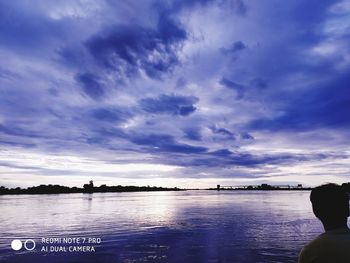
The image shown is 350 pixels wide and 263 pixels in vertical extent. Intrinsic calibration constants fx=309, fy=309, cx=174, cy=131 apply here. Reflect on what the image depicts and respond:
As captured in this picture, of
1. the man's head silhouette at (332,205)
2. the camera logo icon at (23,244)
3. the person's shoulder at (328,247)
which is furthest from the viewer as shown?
the camera logo icon at (23,244)

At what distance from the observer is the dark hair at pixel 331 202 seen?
3.74 metres

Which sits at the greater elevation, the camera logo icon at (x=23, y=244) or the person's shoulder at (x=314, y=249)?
the person's shoulder at (x=314, y=249)

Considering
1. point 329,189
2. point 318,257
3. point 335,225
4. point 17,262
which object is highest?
point 329,189

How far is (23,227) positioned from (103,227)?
8.28 m

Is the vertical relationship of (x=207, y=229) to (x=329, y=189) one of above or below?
below

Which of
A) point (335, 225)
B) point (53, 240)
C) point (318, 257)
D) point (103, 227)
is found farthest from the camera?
point (103, 227)

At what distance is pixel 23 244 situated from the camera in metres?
22.6

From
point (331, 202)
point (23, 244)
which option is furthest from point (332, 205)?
point (23, 244)

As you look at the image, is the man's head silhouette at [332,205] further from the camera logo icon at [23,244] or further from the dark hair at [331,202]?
the camera logo icon at [23,244]

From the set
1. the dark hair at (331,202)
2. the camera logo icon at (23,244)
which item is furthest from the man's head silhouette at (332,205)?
the camera logo icon at (23,244)

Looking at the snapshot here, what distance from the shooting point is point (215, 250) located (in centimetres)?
2005

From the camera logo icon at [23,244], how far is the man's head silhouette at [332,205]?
72.5 ft

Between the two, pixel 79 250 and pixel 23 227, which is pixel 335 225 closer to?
pixel 79 250

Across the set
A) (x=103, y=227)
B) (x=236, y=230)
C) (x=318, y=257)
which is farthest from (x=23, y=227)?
(x=318, y=257)
